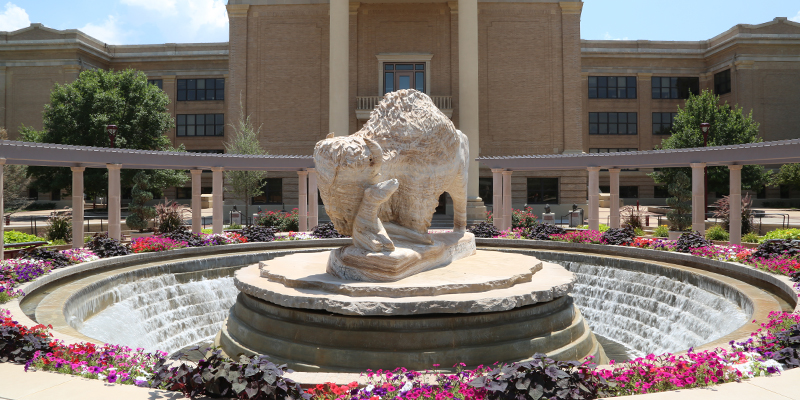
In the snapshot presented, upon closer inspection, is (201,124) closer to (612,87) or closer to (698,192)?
(612,87)

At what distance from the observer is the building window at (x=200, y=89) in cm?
5269

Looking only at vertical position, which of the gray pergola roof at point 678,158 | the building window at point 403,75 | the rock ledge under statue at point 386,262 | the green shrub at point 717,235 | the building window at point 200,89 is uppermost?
the building window at point 200,89

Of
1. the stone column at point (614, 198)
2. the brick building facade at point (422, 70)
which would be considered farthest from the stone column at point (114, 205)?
the brick building facade at point (422, 70)

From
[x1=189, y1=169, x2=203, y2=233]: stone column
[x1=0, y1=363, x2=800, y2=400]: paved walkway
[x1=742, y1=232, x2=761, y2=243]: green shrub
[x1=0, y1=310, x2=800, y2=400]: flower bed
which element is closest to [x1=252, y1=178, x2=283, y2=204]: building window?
Result: [x1=189, y1=169, x2=203, y2=233]: stone column

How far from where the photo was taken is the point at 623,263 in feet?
46.5

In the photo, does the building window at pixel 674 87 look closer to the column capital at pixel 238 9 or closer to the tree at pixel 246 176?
the column capital at pixel 238 9

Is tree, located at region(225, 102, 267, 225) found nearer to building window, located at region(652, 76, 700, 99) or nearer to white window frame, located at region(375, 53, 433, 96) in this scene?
white window frame, located at region(375, 53, 433, 96)

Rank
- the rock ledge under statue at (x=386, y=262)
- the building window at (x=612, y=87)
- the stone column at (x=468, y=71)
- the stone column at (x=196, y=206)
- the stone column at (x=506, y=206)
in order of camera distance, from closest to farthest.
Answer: the rock ledge under statue at (x=386, y=262) → the stone column at (x=196, y=206) → the stone column at (x=506, y=206) → the stone column at (x=468, y=71) → the building window at (x=612, y=87)

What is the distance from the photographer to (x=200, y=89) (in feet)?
173

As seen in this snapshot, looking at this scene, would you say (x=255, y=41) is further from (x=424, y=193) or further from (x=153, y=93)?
(x=424, y=193)

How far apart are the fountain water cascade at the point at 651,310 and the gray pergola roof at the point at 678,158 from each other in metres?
6.27

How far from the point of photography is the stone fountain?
7.40 m

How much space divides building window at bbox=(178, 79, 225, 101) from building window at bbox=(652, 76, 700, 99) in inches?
1782

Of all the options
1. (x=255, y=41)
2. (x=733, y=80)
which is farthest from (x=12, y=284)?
(x=733, y=80)
